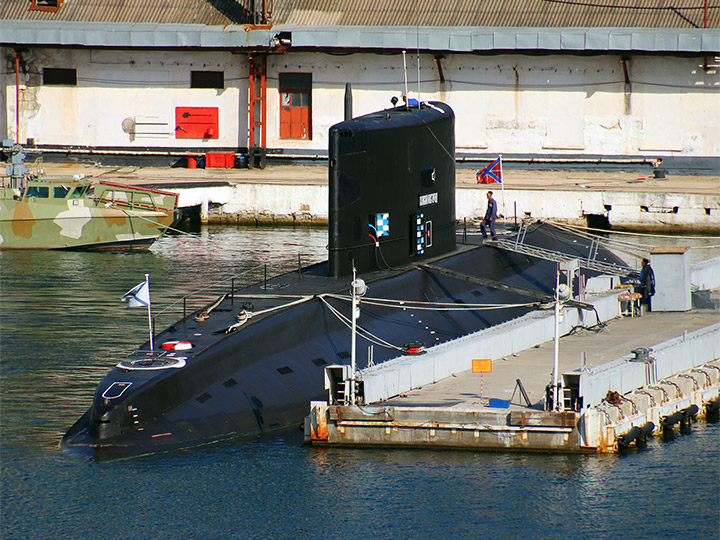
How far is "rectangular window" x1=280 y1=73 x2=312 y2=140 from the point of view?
52.8 meters

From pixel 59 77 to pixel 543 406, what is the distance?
131 ft

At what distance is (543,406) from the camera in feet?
63.1

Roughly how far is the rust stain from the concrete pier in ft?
71.7

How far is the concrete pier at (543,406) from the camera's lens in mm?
18641

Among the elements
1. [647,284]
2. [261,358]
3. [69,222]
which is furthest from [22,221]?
[261,358]

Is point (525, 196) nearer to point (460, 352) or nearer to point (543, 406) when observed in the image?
point (460, 352)

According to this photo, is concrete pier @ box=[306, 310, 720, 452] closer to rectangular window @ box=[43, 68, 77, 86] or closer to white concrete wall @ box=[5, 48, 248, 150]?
white concrete wall @ box=[5, 48, 248, 150]

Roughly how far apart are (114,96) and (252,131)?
21.1 ft

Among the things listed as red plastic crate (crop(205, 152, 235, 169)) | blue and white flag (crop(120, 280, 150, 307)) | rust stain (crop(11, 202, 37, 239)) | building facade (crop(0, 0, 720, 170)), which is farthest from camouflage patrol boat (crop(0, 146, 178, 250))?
blue and white flag (crop(120, 280, 150, 307))

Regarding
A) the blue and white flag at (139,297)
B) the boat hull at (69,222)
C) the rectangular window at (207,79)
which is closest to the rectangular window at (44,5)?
the rectangular window at (207,79)

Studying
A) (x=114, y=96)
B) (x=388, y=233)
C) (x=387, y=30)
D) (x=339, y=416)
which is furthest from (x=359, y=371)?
(x=114, y=96)

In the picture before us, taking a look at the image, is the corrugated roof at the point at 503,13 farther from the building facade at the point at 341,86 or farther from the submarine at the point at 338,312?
the submarine at the point at 338,312

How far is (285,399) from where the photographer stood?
19984 millimetres

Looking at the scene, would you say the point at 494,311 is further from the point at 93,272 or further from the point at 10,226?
the point at 10,226
